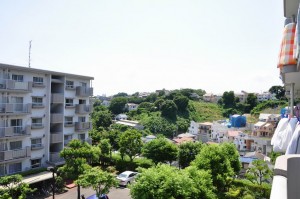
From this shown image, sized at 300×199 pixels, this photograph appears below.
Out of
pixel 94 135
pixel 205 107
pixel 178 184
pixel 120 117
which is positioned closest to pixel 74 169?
pixel 178 184

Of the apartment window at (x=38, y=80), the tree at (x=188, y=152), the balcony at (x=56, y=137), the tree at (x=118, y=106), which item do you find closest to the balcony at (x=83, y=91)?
the apartment window at (x=38, y=80)

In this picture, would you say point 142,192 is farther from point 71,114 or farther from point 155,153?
point 71,114

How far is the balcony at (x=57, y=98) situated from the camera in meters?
18.0

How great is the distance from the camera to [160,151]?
60.9ft

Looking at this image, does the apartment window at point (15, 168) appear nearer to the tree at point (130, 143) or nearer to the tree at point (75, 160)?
the tree at point (75, 160)

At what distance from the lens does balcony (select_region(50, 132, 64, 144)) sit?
1786 centimetres

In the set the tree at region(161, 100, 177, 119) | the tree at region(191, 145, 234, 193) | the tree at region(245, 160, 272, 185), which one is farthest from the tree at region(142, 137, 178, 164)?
the tree at region(161, 100, 177, 119)

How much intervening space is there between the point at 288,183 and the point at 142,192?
716 cm

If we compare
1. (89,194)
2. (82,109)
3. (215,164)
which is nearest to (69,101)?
(82,109)

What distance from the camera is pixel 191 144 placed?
19.4 meters

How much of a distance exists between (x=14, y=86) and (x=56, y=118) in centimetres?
404

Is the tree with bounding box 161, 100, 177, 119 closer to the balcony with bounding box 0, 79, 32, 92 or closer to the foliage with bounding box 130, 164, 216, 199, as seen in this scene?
the balcony with bounding box 0, 79, 32, 92

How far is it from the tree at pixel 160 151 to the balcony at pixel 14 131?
8522 mm

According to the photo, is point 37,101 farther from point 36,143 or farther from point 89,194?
point 89,194
